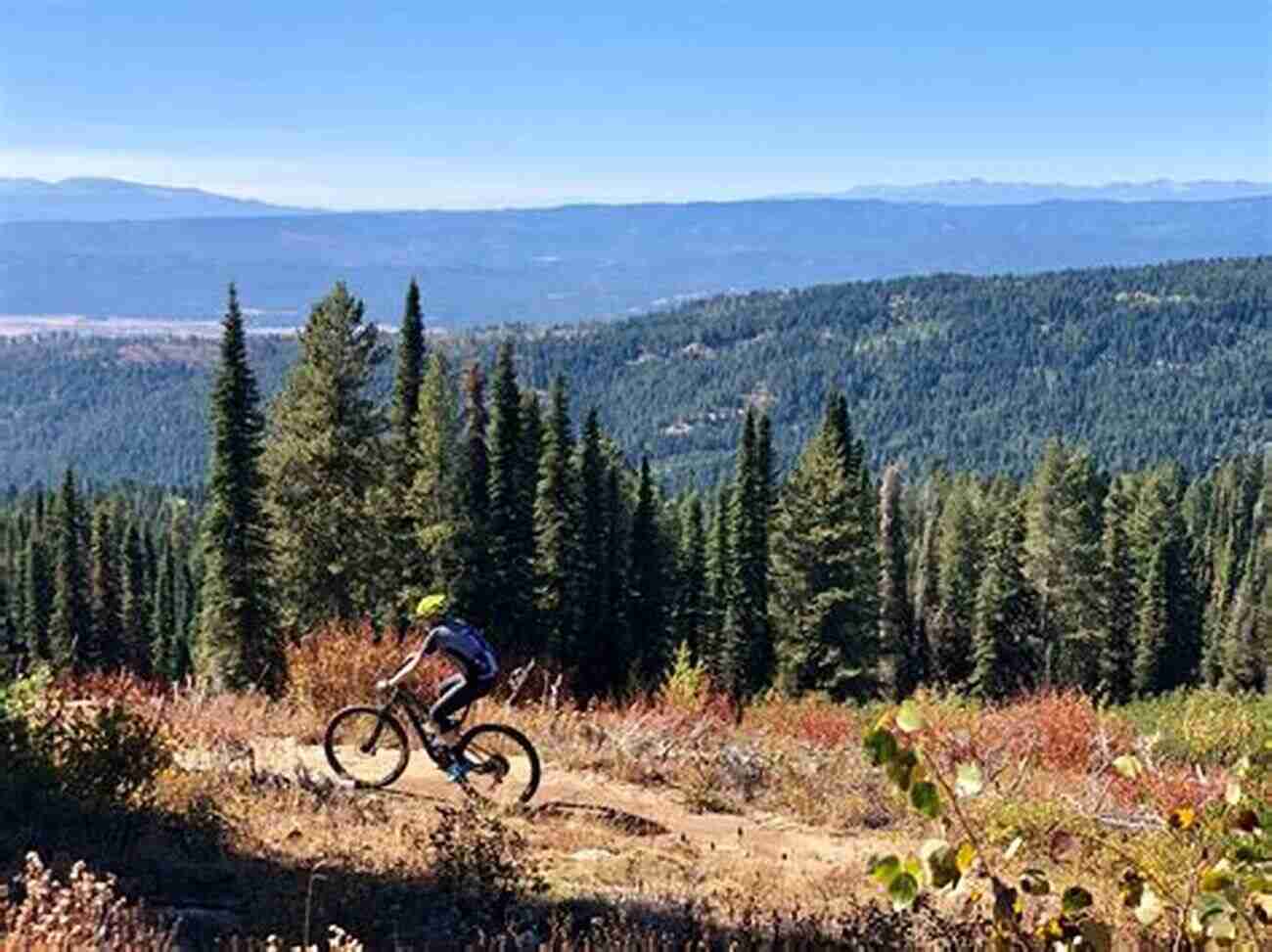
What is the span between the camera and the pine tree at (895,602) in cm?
7050

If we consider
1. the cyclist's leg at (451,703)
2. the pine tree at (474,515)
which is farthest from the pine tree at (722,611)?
the cyclist's leg at (451,703)

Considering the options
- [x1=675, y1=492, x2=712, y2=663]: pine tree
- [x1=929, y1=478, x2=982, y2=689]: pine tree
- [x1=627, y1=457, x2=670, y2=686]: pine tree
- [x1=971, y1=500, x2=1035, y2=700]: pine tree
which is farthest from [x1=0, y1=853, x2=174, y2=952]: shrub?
[x1=929, y1=478, x2=982, y2=689]: pine tree

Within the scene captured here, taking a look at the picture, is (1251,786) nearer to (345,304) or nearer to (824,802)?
(824,802)

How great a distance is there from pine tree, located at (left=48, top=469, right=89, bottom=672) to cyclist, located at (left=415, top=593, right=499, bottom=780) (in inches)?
2821

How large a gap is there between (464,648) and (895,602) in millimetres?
63813

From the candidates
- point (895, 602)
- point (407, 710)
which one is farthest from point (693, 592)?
point (407, 710)

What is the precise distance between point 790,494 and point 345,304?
72.1 ft

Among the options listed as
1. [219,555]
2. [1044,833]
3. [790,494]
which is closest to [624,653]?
[790,494]

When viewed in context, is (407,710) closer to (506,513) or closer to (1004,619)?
(506,513)

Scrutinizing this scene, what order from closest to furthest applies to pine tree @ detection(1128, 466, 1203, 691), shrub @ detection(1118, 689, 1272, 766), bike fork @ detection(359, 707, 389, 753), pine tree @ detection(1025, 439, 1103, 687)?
1. bike fork @ detection(359, 707, 389, 753)
2. shrub @ detection(1118, 689, 1272, 766)
3. pine tree @ detection(1025, 439, 1103, 687)
4. pine tree @ detection(1128, 466, 1203, 691)

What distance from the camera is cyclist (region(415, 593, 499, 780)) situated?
420 inches

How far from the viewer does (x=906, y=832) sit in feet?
33.9

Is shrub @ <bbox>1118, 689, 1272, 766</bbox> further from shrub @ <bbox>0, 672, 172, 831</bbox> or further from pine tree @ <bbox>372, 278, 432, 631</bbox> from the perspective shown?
pine tree @ <bbox>372, 278, 432, 631</bbox>

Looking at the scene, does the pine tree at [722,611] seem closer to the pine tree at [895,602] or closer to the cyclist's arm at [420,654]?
the pine tree at [895,602]
